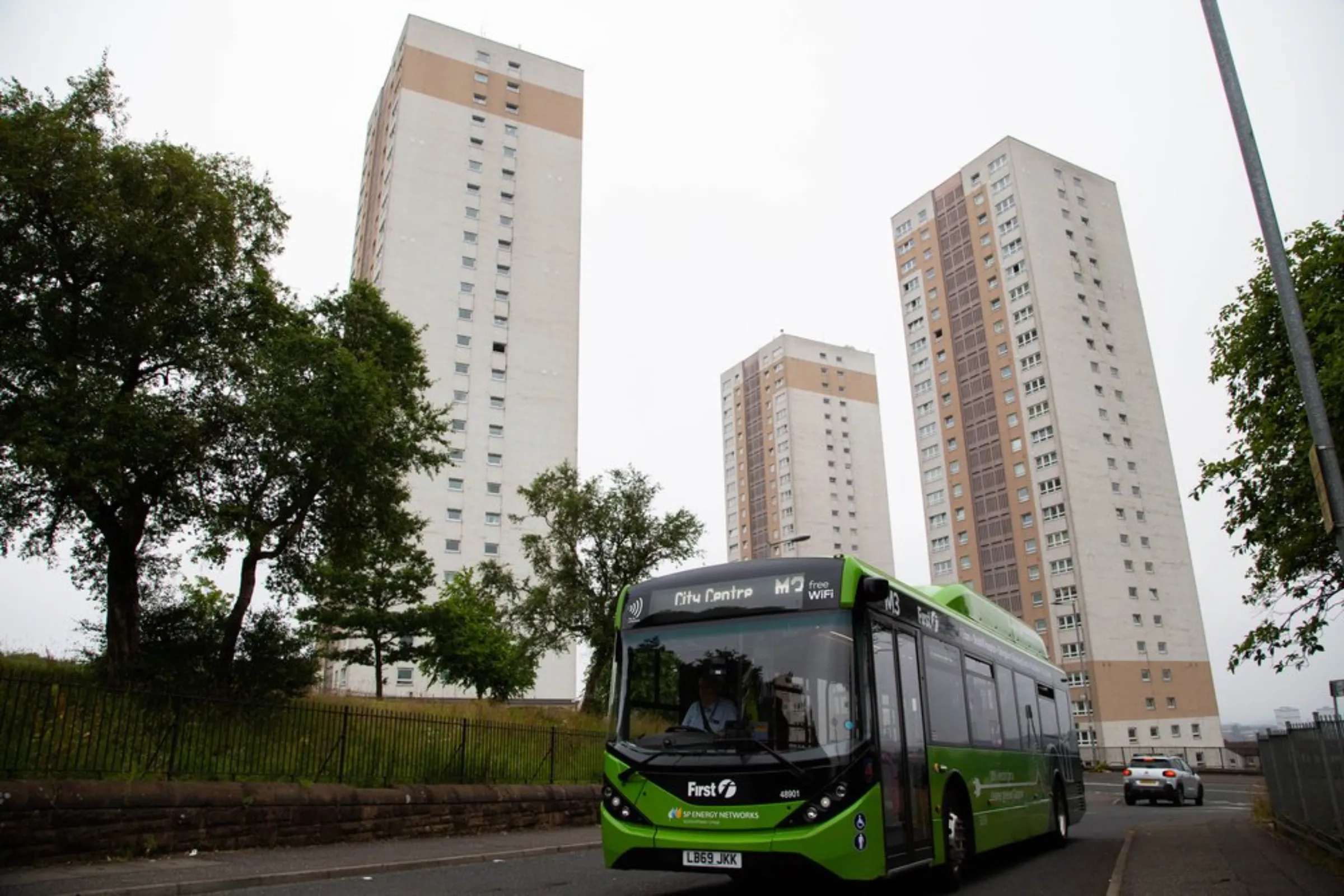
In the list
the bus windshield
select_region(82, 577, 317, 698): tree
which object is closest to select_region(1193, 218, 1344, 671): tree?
the bus windshield

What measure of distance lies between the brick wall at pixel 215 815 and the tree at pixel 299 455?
7.90m

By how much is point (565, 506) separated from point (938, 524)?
54.3 metres

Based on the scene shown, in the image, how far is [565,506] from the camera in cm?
4375

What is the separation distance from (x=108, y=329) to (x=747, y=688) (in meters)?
18.3

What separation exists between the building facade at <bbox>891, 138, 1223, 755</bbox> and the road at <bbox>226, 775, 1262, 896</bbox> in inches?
2568

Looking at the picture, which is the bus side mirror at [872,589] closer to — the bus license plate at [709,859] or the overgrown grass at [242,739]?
the overgrown grass at [242,739]

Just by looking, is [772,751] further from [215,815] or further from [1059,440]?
[1059,440]

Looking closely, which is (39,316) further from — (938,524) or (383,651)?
(938,524)

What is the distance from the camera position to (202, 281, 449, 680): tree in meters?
20.0

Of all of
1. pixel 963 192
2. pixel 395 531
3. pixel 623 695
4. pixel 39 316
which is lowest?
pixel 623 695

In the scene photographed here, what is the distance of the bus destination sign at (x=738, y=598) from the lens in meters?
7.98

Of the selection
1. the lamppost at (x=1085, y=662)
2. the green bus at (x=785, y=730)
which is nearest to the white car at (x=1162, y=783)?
the green bus at (x=785, y=730)

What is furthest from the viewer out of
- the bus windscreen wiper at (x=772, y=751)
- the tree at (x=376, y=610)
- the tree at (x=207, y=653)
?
the tree at (x=376, y=610)

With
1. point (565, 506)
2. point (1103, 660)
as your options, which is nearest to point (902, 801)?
point (565, 506)
